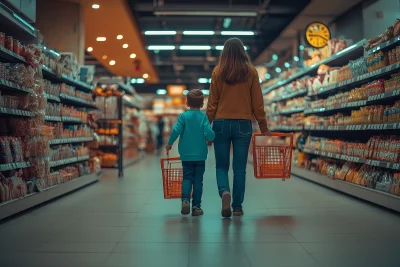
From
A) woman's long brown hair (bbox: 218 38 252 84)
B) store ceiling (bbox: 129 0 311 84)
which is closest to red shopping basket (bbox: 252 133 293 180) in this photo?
woman's long brown hair (bbox: 218 38 252 84)

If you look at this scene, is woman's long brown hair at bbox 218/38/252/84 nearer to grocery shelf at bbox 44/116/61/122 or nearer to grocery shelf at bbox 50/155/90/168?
grocery shelf at bbox 44/116/61/122

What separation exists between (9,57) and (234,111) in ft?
8.13

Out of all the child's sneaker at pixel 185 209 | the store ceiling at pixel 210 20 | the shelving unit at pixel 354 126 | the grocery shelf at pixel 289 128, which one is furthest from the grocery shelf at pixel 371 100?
the store ceiling at pixel 210 20

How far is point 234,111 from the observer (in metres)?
4.57

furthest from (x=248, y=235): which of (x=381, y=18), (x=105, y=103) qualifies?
(x=105, y=103)

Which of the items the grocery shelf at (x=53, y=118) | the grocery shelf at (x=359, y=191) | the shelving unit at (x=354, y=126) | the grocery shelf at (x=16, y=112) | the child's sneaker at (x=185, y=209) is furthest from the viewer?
the grocery shelf at (x=53, y=118)

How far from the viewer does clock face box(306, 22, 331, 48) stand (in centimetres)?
942

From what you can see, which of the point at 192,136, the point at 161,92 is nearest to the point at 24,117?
the point at 192,136

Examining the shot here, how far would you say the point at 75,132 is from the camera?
7586 millimetres

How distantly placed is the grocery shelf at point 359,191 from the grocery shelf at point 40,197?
3.77 metres

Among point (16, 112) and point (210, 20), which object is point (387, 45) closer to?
point (16, 112)

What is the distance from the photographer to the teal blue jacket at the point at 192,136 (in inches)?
182

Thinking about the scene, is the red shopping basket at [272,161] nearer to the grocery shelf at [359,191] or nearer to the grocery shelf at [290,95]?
the grocery shelf at [359,191]

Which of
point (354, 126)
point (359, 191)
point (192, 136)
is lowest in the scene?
point (359, 191)
